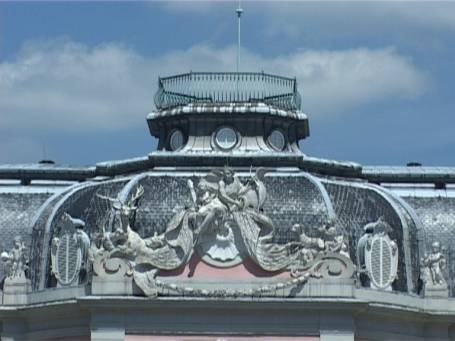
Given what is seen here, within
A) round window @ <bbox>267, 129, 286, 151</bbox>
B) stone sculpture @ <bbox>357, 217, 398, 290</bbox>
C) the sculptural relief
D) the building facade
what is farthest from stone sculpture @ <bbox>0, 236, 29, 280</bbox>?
the sculptural relief

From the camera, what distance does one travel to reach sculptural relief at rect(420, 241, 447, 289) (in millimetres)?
73562

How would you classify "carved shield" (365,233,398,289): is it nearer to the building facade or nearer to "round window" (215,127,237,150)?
the building facade

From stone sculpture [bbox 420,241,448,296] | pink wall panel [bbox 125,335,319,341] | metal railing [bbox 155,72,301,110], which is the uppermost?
metal railing [bbox 155,72,301,110]

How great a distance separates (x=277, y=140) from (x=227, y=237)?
652 centimetres

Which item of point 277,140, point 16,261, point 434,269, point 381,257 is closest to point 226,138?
point 277,140

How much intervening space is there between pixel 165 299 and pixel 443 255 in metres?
10.9

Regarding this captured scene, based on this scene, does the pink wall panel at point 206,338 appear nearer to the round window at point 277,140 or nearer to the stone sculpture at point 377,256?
the stone sculpture at point 377,256

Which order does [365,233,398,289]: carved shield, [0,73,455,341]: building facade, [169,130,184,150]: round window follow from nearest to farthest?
1. [0,73,455,341]: building facade
2. [365,233,398,289]: carved shield
3. [169,130,184,150]: round window

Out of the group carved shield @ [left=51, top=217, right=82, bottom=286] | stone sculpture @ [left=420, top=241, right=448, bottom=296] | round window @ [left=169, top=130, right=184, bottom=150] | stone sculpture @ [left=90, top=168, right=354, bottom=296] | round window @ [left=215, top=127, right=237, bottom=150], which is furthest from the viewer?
round window @ [left=169, top=130, right=184, bottom=150]

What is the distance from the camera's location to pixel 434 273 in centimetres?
7369

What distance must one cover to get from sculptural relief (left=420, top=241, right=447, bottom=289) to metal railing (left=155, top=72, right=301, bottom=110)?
786cm

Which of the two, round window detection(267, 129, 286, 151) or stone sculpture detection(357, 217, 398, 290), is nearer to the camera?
stone sculpture detection(357, 217, 398, 290)

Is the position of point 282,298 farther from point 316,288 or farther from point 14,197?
point 14,197

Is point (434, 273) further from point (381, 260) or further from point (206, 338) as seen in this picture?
point (206, 338)
